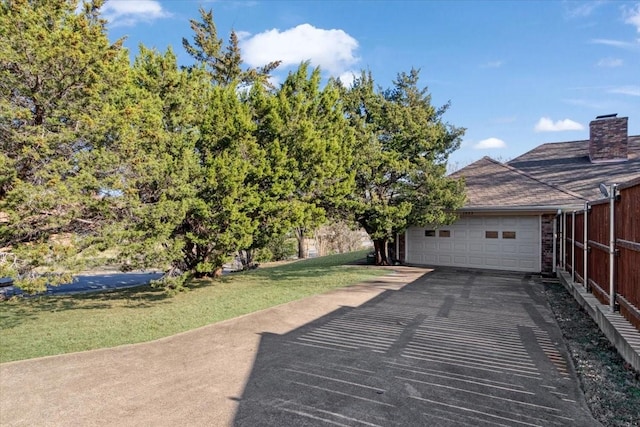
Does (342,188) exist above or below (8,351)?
above

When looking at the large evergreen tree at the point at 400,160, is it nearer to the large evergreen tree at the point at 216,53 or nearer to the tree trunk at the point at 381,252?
the tree trunk at the point at 381,252

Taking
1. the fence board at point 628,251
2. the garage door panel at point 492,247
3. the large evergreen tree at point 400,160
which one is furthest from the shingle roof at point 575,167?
the fence board at point 628,251

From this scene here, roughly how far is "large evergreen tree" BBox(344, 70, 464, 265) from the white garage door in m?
1.12

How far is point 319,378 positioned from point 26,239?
5.89m

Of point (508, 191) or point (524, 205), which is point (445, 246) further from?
point (524, 205)

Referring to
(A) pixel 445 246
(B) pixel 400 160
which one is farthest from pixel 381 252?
(B) pixel 400 160

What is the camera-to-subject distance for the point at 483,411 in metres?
3.57

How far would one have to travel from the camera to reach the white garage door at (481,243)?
1307 centimetres

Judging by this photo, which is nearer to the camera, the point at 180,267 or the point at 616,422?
the point at 616,422

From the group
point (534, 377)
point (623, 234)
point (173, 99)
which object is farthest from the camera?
point (173, 99)

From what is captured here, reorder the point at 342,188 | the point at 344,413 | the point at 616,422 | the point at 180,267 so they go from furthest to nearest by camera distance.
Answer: the point at 342,188
the point at 180,267
the point at 344,413
the point at 616,422

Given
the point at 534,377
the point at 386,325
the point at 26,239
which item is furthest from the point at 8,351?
the point at 534,377

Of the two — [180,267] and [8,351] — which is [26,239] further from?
[180,267]

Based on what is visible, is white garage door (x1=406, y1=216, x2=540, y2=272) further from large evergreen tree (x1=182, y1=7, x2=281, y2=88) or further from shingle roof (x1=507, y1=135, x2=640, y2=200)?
large evergreen tree (x1=182, y1=7, x2=281, y2=88)
